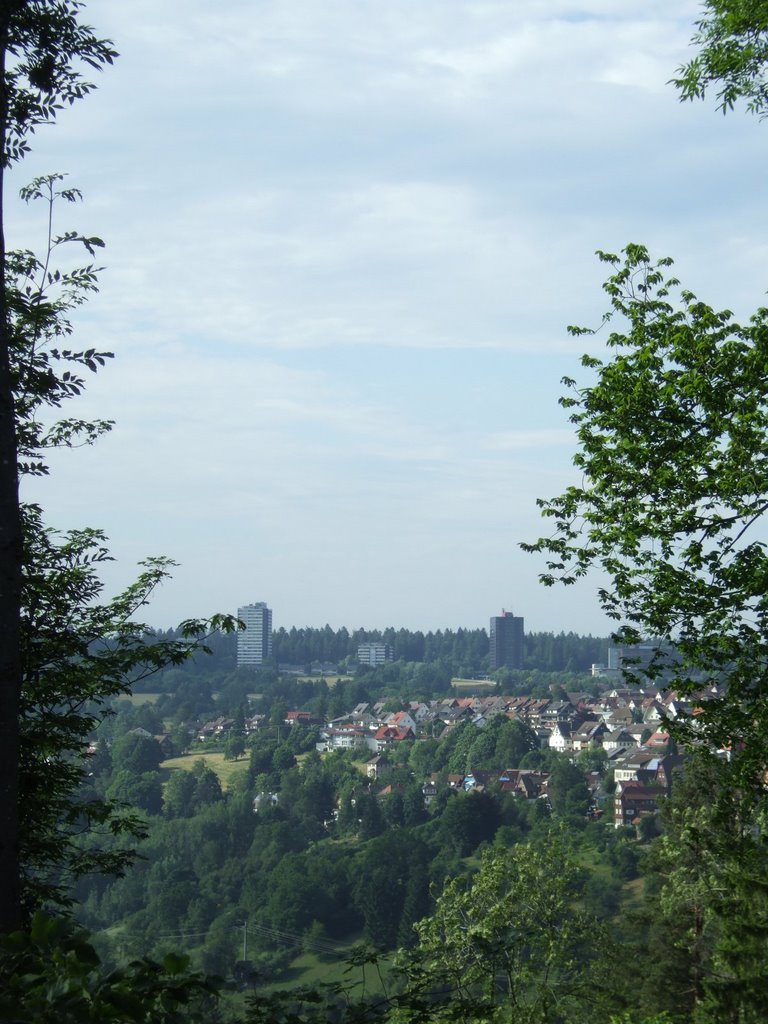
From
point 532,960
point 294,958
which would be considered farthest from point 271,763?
point 532,960

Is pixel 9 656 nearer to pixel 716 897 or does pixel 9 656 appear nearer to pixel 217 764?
pixel 716 897

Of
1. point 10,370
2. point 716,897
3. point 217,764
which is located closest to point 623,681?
point 716,897

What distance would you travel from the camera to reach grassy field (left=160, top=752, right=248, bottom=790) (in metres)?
129

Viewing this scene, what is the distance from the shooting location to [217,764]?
13925 cm

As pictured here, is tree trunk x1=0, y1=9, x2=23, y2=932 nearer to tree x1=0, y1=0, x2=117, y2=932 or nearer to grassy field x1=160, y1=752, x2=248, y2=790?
tree x1=0, y1=0, x2=117, y2=932

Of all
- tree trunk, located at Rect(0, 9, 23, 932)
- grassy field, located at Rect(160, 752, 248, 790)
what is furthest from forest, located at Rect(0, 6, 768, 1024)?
grassy field, located at Rect(160, 752, 248, 790)

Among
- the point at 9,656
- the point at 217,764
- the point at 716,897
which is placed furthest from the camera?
the point at 217,764

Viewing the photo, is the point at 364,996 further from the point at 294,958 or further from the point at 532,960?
the point at 294,958

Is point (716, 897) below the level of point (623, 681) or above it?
below

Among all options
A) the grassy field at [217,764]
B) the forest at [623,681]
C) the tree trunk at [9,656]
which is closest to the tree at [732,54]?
the forest at [623,681]

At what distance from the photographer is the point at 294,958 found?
6806 cm

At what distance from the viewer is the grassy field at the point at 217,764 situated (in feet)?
422

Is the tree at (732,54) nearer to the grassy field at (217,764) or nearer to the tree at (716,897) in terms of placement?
the tree at (716,897)

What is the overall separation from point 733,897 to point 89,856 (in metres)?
7.42
